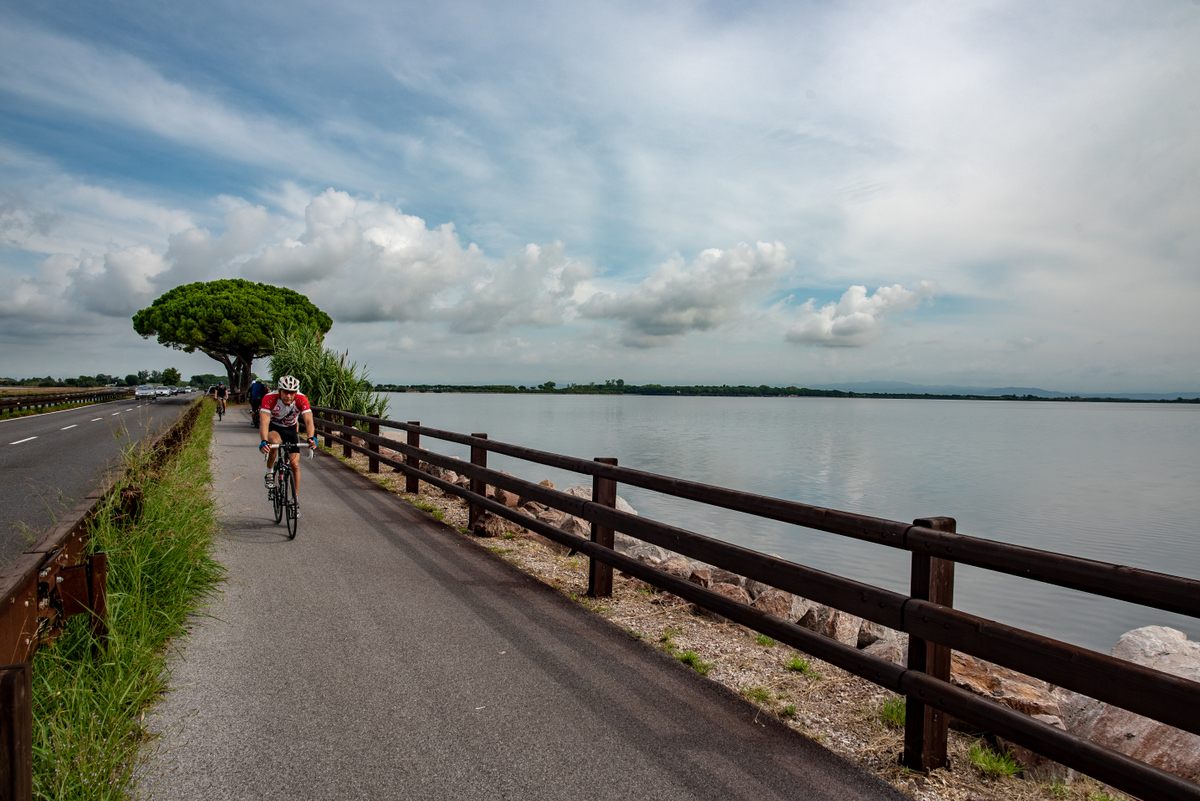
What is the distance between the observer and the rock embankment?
4.39 m

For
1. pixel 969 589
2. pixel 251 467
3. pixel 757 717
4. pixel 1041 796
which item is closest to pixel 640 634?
pixel 757 717

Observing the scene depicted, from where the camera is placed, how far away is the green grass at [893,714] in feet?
14.3

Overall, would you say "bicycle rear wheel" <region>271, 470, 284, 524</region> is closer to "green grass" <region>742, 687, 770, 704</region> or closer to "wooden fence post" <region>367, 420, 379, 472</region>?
"wooden fence post" <region>367, 420, 379, 472</region>

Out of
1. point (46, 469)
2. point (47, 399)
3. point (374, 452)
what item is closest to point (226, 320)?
point (47, 399)

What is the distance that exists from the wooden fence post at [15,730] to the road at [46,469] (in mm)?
3471

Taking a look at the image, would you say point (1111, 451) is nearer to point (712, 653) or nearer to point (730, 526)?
point (730, 526)

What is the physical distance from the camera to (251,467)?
1725 centimetres

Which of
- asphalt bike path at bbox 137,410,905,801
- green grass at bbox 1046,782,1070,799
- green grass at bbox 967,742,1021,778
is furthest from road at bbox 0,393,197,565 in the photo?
green grass at bbox 1046,782,1070,799

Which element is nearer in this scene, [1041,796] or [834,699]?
[1041,796]

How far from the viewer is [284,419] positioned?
1029 cm

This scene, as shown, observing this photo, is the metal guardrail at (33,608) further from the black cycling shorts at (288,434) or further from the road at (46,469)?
the black cycling shorts at (288,434)

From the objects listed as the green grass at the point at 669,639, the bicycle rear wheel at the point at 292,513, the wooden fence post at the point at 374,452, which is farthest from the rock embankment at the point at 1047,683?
the wooden fence post at the point at 374,452

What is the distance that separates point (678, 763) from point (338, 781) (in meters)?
1.65

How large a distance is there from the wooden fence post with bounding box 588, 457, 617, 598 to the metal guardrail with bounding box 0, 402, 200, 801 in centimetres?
376
